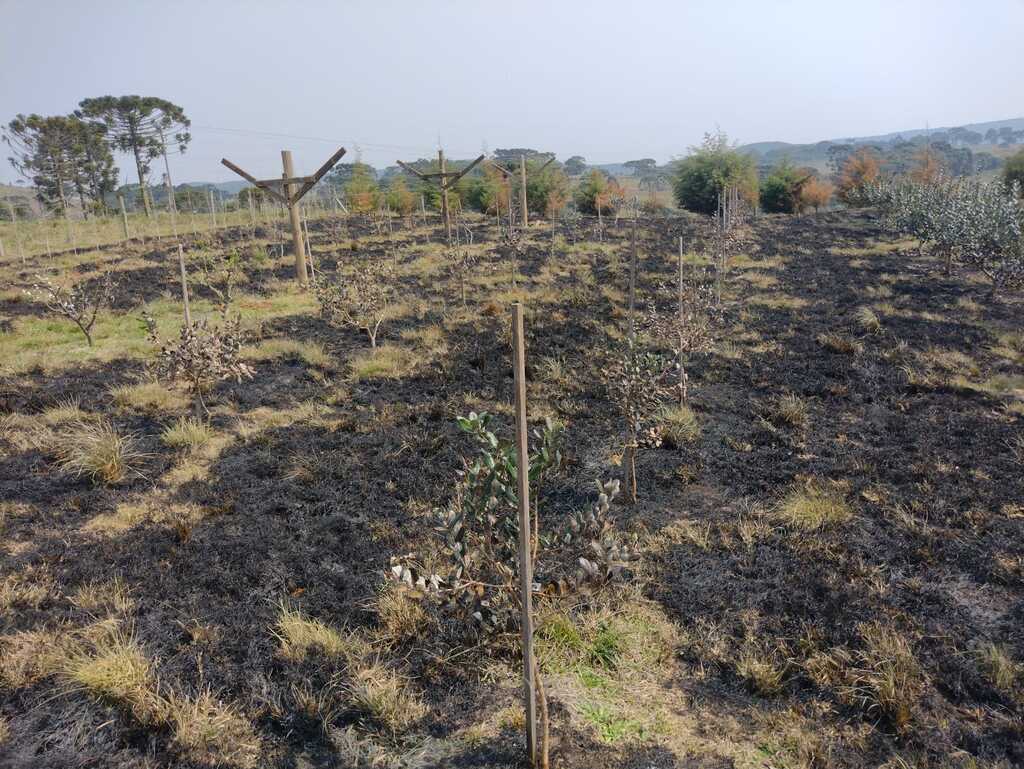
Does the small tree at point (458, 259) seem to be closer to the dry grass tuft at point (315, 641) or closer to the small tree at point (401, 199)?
the dry grass tuft at point (315, 641)

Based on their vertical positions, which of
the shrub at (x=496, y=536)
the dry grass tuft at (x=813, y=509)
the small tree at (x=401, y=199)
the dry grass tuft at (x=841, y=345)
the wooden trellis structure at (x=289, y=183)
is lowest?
the dry grass tuft at (x=813, y=509)

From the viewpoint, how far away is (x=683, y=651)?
13.8 ft

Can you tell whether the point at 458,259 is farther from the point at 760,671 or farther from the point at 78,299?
the point at 760,671

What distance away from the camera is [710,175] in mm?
41188

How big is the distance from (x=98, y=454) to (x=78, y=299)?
9.34 metres

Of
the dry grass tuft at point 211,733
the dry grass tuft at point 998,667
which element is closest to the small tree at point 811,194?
the dry grass tuft at point 998,667

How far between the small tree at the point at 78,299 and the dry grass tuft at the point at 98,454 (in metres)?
4.59

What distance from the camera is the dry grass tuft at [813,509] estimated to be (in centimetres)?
570

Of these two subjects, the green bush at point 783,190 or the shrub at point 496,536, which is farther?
the green bush at point 783,190

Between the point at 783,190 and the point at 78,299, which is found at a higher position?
the point at 783,190

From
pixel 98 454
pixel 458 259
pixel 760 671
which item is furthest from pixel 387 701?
pixel 458 259

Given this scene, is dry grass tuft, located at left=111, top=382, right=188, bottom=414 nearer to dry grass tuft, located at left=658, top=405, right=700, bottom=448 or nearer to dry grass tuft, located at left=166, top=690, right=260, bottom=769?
Answer: dry grass tuft, located at left=166, top=690, right=260, bottom=769

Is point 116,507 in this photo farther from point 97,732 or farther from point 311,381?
point 311,381

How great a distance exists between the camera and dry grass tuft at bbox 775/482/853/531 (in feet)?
18.7
